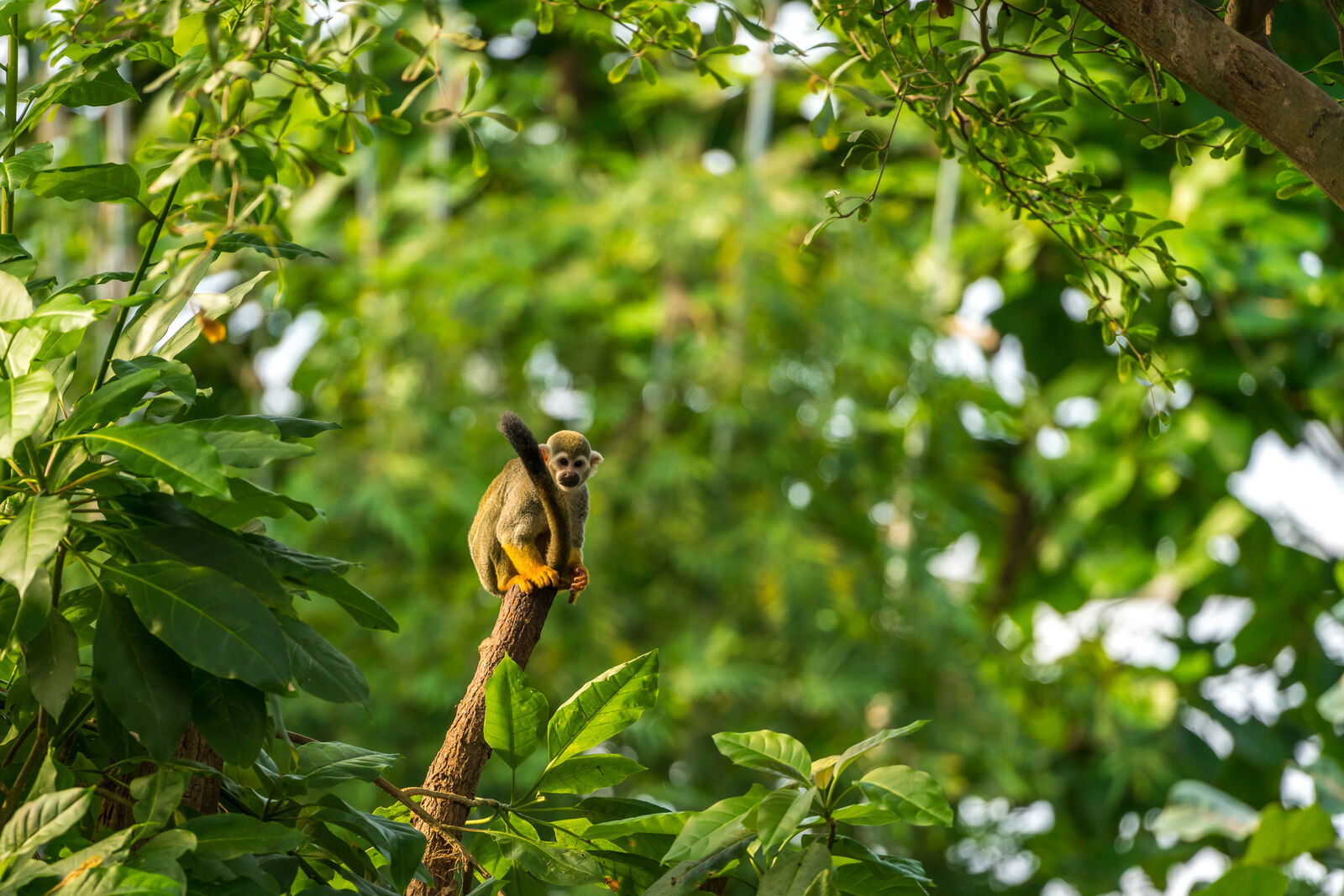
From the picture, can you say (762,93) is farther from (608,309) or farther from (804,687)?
(804,687)

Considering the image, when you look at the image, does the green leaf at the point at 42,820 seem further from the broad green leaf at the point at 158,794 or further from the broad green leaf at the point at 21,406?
the broad green leaf at the point at 21,406

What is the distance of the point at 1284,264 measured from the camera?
4.46 m

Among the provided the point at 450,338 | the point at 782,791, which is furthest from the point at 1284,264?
the point at 782,791

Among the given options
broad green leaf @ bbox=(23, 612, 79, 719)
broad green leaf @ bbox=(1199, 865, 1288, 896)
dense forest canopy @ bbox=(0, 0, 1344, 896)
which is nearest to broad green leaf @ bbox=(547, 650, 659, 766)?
dense forest canopy @ bbox=(0, 0, 1344, 896)

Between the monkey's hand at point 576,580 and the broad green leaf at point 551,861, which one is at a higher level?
the broad green leaf at point 551,861

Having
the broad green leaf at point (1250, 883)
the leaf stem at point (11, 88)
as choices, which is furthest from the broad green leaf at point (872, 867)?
the leaf stem at point (11, 88)

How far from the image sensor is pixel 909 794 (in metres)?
0.99

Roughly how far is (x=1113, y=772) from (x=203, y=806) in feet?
14.8

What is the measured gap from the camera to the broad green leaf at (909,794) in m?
0.97

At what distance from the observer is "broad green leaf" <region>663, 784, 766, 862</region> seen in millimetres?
1000

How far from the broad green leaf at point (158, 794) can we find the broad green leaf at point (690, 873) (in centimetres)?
41

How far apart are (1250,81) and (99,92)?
3.55 feet

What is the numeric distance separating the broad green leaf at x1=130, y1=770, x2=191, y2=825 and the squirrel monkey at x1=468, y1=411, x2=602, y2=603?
26.4 inches

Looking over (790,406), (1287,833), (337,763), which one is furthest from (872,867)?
(790,406)
